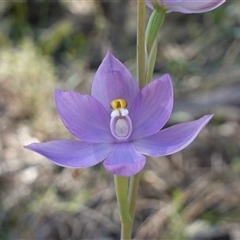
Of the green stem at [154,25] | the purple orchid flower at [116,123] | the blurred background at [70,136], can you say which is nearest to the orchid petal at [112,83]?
the purple orchid flower at [116,123]

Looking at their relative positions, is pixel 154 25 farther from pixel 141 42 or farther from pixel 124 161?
pixel 124 161

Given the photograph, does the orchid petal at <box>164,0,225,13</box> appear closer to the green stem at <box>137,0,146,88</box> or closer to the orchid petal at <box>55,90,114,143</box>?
the green stem at <box>137,0,146,88</box>

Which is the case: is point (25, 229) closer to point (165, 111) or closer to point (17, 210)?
point (17, 210)

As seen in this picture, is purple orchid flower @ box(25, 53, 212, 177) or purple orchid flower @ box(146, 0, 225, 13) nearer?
purple orchid flower @ box(25, 53, 212, 177)

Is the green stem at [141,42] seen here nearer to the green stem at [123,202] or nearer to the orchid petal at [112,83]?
the orchid petal at [112,83]

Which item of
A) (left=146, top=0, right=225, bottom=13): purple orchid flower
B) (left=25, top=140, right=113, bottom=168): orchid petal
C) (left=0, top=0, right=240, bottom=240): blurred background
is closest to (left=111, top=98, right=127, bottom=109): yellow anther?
(left=25, top=140, right=113, bottom=168): orchid petal

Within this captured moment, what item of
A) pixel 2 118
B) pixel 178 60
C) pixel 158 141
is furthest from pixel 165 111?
pixel 2 118
